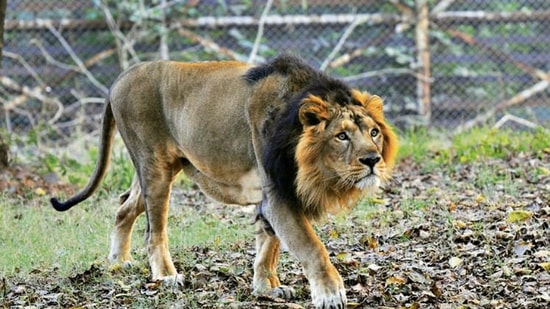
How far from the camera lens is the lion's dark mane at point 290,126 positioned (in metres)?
5.26

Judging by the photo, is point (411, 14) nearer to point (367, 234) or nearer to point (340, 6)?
point (340, 6)

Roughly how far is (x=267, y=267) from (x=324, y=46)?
24.5ft

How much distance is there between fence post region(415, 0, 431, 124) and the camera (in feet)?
41.5

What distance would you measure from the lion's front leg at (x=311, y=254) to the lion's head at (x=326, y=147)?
0.08 meters

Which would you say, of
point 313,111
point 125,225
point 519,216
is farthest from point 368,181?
point 125,225

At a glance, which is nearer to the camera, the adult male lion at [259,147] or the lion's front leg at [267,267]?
the adult male lion at [259,147]

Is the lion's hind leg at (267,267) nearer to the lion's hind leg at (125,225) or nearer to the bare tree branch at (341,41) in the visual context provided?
the lion's hind leg at (125,225)

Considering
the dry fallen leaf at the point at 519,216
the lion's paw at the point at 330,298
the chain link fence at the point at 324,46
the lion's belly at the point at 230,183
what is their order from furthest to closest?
the chain link fence at the point at 324,46
the dry fallen leaf at the point at 519,216
the lion's belly at the point at 230,183
the lion's paw at the point at 330,298

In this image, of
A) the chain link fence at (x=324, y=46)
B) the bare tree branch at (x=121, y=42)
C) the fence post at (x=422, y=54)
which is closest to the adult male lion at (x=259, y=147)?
the bare tree branch at (x=121, y=42)

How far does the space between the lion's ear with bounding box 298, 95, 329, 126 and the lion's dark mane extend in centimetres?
5

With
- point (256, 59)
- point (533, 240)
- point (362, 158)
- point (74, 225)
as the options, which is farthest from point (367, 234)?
point (256, 59)

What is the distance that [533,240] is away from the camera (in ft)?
20.2

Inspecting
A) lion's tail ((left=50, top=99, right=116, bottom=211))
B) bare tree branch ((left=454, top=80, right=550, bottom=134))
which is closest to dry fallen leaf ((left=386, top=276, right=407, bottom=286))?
lion's tail ((left=50, top=99, right=116, bottom=211))

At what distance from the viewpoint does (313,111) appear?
5.18 m
